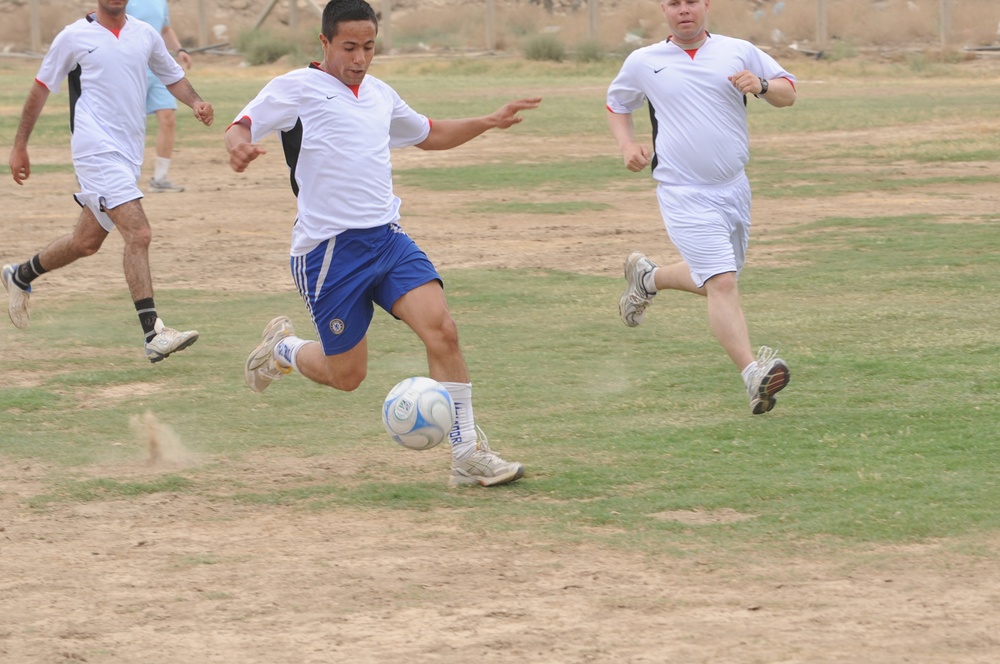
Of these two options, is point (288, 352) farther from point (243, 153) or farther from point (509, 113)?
point (509, 113)

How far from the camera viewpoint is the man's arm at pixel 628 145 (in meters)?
7.48

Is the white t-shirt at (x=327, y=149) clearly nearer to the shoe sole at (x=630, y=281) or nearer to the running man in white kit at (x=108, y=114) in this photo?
the shoe sole at (x=630, y=281)

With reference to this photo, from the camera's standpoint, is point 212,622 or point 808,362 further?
point 808,362

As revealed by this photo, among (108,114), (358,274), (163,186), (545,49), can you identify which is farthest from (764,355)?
(545,49)

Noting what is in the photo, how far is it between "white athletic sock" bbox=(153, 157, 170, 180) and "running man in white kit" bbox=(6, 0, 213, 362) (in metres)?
7.07

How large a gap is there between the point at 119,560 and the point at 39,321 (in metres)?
5.28

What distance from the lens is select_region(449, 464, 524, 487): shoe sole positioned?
6.36 metres

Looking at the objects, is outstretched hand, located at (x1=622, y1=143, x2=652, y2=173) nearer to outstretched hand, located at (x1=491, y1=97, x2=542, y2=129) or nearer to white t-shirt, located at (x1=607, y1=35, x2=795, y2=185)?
white t-shirt, located at (x1=607, y1=35, x2=795, y2=185)

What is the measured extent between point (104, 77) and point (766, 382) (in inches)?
178

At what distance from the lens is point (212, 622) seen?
15.9ft


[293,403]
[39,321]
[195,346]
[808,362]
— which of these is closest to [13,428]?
[293,403]

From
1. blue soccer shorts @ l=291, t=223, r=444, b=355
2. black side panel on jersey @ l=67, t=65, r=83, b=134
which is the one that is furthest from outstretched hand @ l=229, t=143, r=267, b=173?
black side panel on jersey @ l=67, t=65, r=83, b=134

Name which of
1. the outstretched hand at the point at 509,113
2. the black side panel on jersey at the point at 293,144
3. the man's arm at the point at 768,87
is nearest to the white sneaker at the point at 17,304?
the black side panel on jersey at the point at 293,144

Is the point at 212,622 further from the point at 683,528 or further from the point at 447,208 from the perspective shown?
the point at 447,208
